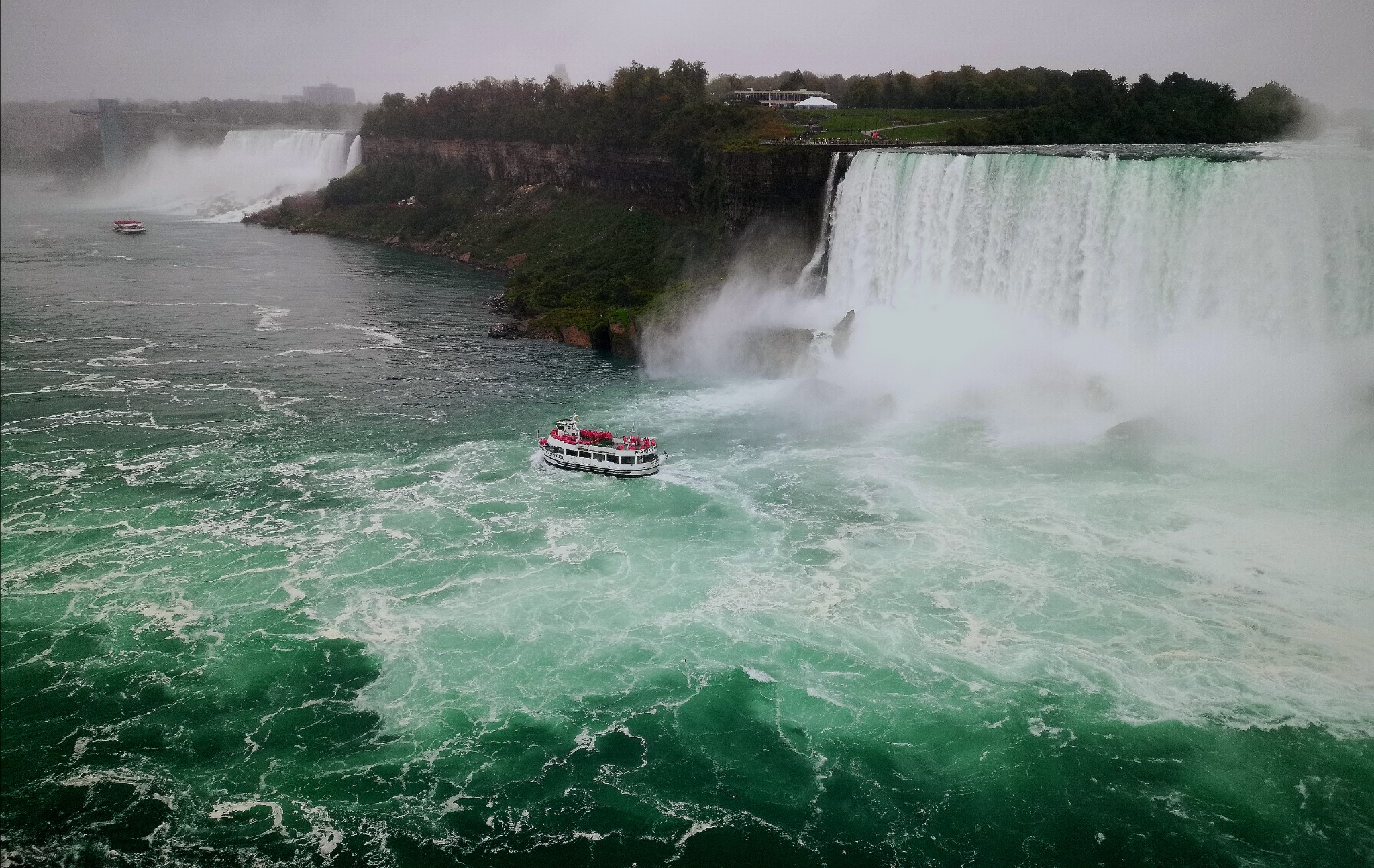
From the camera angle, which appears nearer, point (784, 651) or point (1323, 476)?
point (784, 651)

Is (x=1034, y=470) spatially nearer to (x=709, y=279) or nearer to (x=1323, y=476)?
(x=1323, y=476)

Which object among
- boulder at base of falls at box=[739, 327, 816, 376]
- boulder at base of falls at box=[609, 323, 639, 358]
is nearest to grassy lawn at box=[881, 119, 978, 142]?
boulder at base of falls at box=[739, 327, 816, 376]

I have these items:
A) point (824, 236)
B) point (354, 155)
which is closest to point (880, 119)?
point (824, 236)

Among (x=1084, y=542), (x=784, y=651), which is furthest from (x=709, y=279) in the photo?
(x=784, y=651)

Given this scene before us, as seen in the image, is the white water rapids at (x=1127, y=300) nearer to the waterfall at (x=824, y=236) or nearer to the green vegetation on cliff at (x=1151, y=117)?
the waterfall at (x=824, y=236)

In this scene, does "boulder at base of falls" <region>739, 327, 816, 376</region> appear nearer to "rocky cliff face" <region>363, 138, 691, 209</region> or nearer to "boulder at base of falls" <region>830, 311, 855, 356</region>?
"boulder at base of falls" <region>830, 311, 855, 356</region>

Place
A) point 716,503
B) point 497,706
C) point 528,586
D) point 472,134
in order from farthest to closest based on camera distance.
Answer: point 472,134 < point 716,503 < point 528,586 < point 497,706

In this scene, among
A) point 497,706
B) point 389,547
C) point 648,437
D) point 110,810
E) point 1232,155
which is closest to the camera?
point 110,810
